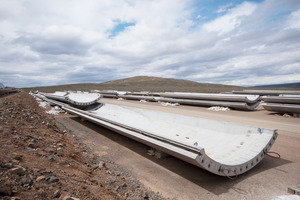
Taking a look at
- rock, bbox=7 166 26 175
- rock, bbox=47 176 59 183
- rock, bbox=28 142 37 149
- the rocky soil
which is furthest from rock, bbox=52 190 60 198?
rock, bbox=28 142 37 149

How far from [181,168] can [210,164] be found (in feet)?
3.27

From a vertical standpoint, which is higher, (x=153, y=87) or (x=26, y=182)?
(x=153, y=87)

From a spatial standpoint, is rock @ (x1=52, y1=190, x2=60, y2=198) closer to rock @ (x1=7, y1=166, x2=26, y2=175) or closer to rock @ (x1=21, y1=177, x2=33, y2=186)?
rock @ (x1=21, y1=177, x2=33, y2=186)

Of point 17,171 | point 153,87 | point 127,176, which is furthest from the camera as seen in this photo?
point 153,87

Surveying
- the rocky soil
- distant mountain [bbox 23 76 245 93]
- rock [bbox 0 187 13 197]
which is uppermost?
distant mountain [bbox 23 76 245 93]

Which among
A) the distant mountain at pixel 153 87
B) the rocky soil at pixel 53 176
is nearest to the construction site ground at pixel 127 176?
the rocky soil at pixel 53 176

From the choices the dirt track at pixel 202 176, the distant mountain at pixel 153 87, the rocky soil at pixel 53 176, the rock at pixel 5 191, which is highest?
the distant mountain at pixel 153 87

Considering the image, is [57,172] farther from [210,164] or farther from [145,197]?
[210,164]

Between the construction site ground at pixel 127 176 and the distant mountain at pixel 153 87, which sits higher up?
the distant mountain at pixel 153 87

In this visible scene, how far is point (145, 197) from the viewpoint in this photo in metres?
2.51

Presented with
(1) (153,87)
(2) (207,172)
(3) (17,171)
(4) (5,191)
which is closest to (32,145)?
(3) (17,171)

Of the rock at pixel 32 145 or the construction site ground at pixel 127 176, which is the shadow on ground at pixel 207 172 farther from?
the rock at pixel 32 145

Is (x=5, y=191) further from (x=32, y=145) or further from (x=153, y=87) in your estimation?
(x=153, y=87)

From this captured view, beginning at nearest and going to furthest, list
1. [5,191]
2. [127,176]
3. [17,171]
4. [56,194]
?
[5,191] → [56,194] → [17,171] → [127,176]
